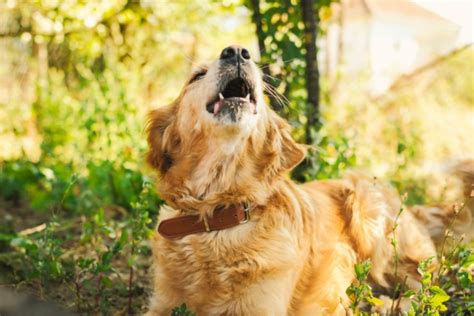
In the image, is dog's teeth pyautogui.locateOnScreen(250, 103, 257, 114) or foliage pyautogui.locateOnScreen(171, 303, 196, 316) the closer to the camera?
foliage pyautogui.locateOnScreen(171, 303, 196, 316)

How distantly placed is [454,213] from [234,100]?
1304 mm

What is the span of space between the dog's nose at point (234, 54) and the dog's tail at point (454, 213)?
1266 mm

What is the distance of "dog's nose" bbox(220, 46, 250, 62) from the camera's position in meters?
2.88

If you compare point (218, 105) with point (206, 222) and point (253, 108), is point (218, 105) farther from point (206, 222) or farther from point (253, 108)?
point (206, 222)

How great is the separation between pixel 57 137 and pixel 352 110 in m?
3.32

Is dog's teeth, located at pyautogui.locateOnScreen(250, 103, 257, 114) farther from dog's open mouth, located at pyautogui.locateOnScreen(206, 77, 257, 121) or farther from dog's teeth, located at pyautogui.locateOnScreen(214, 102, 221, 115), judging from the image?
dog's teeth, located at pyautogui.locateOnScreen(214, 102, 221, 115)

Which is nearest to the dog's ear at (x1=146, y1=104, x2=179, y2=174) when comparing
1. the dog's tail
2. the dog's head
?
the dog's head

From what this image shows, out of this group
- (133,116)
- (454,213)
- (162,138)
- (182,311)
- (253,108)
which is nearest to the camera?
(182,311)

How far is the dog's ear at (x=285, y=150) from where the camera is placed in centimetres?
312

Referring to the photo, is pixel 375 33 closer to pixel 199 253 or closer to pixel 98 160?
pixel 98 160

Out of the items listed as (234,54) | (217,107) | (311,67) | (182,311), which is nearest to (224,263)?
(182,311)

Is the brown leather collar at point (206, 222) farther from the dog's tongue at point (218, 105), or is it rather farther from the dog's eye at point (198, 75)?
the dog's eye at point (198, 75)

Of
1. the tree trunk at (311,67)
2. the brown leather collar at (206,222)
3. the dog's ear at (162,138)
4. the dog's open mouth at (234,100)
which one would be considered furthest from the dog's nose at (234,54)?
the tree trunk at (311,67)

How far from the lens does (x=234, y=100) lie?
286 cm
